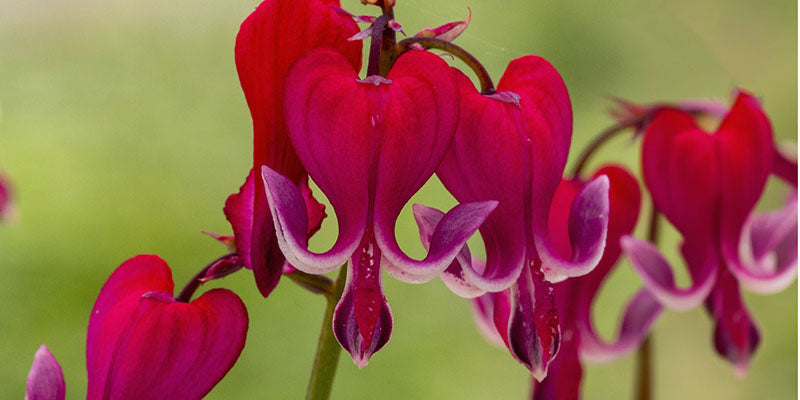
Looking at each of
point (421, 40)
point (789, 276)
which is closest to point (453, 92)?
point (421, 40)

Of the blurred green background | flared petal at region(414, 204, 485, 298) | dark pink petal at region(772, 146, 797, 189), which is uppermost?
flared petal at region(414, 204, 485, 298)

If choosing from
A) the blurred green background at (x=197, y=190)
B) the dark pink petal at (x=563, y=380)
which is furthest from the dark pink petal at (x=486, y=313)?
the blurred green background at (x=197, y=190)

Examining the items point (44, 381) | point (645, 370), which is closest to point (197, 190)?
point (645, 370)

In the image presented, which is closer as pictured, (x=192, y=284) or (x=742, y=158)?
(x=192, y=284)

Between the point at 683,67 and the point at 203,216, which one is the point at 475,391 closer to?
the point at 203,216

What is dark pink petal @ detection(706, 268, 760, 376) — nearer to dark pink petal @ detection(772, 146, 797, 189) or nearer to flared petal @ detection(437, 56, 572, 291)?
dark pink petal @ detection(772, 146, 797, 189)

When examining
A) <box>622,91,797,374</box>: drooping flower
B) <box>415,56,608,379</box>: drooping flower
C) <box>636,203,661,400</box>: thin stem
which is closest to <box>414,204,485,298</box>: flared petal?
<box>415,56,608,379</box>: drooping flower

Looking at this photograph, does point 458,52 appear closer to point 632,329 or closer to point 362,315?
point 362,315

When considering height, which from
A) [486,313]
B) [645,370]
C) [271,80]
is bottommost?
[645,370]
